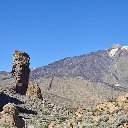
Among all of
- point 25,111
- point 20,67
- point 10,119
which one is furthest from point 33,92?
point 10,119

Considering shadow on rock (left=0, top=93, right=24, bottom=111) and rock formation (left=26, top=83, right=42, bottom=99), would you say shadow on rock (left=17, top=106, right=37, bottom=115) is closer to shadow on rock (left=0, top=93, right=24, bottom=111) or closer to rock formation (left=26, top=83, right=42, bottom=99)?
shadow on rock (left=0, top=93, right=24, bottom=111)

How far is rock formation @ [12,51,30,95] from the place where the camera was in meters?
58.4

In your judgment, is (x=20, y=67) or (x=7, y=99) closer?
(x=7, y=99)

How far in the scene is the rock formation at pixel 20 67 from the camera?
2298 inches

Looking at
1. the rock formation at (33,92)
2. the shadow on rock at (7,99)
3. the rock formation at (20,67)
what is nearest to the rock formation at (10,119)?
the shadow on rock at (7,99)

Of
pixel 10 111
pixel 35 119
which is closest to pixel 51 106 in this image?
pixel 35 119

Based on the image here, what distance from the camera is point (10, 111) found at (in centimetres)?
2536

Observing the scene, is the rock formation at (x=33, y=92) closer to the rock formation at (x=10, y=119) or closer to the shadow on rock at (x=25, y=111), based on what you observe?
the shadow on rock at (x=25, y=111)

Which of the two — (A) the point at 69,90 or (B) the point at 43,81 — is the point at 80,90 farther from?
(B) the point at 43,81

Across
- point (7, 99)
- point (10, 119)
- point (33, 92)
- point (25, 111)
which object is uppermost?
point (33, 92)

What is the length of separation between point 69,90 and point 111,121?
155 metres

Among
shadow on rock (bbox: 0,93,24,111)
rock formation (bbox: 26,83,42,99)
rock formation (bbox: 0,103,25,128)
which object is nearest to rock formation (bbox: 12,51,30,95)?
rock formation (bbox: 26,83,42,99)

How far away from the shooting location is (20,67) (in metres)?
58.4

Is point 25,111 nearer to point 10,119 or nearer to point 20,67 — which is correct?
point 20,67
